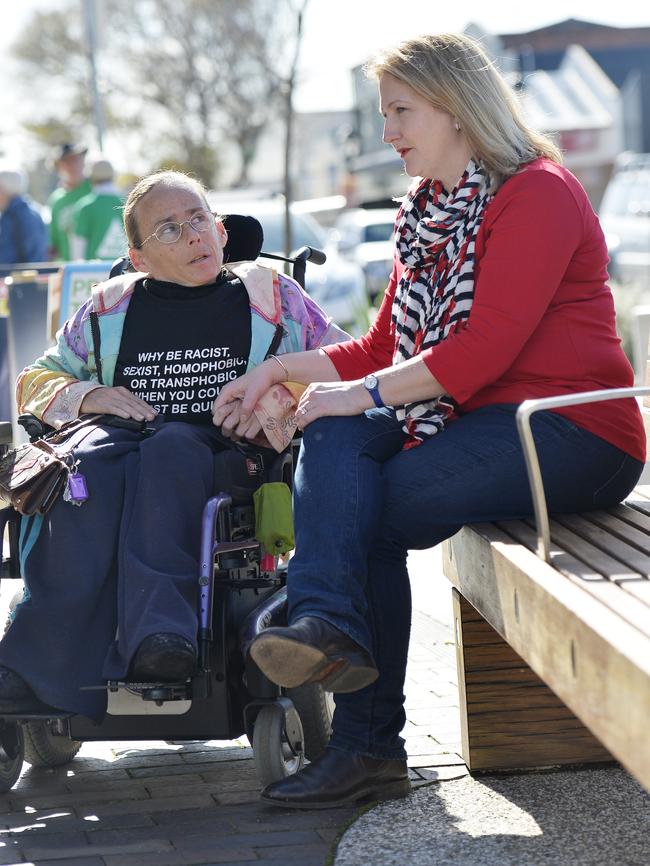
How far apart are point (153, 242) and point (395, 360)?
2.85 feet

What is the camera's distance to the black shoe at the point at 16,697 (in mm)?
3639

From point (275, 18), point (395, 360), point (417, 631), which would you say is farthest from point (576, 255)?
point (275, 18)

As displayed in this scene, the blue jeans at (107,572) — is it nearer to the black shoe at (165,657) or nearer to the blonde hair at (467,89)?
the black shoe at (165,657)

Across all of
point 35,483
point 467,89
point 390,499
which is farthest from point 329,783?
point 467,89

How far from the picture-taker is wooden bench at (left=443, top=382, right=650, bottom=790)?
2.39 metres

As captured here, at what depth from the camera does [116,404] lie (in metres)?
4.06

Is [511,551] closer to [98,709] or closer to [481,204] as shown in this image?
[481,204]


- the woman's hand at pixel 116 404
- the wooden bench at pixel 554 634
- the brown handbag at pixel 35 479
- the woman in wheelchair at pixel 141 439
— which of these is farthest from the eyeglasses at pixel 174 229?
the wooden bench at pixel 554 634

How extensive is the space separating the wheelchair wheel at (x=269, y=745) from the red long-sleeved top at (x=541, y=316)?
922 millimetres

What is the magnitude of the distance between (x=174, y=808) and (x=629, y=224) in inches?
664

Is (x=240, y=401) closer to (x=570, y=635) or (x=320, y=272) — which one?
(x=570, y=635)

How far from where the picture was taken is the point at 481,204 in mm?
3625

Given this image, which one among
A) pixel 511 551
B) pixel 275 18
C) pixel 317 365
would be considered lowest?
pixel 511 551

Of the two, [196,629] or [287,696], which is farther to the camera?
[287,696]
